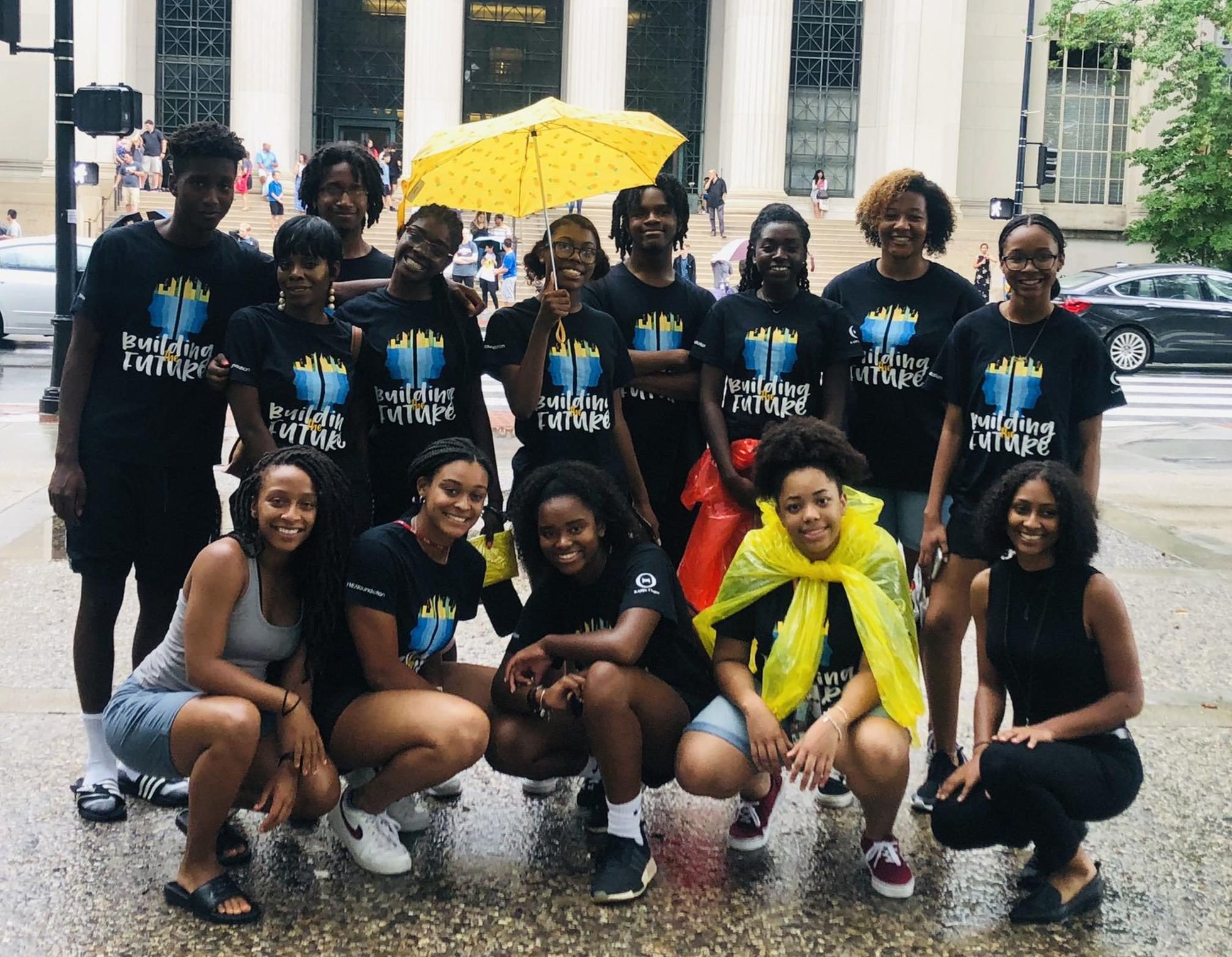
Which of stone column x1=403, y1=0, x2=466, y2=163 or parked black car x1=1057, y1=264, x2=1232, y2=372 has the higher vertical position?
stone column x1=403, y1=0, x2=466, y2=163

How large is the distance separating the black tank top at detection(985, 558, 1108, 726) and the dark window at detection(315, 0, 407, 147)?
120 feet

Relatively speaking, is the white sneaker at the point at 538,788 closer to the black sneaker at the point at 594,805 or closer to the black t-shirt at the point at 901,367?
the black sneaker at the point at 594,805

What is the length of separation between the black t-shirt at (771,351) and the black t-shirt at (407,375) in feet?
2.69

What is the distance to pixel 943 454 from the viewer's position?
4.40 m

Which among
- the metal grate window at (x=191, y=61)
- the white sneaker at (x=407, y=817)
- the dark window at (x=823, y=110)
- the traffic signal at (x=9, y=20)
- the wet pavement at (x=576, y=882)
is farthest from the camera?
the dark window at (x=823, y=110)

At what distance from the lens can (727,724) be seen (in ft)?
12.5

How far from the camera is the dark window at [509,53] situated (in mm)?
39688

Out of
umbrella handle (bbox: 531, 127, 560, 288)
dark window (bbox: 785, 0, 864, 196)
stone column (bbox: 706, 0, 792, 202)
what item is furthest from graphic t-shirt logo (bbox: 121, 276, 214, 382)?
dark window (bbox: 785, 0, 864, 196)

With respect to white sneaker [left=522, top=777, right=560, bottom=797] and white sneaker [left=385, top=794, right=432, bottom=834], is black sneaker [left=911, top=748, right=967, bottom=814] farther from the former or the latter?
white sneaker [left=385, top=794, right=432, bottom=834]

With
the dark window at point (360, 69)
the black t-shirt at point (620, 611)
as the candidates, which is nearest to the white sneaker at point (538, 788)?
the black t-shirt at point (620, 611)

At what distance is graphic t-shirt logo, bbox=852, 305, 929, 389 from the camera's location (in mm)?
4637

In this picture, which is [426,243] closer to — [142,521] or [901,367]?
[142,521]

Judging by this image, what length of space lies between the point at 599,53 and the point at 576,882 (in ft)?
101

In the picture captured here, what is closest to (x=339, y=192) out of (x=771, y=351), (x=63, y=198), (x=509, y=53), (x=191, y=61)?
(x=771, y=351)
